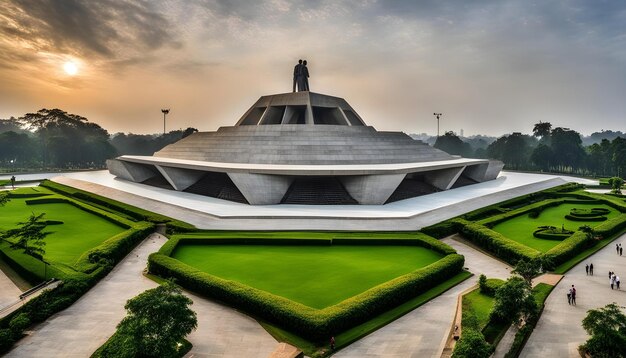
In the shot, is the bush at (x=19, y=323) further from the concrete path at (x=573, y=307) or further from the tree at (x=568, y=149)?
the tree at (x=568, y=149)

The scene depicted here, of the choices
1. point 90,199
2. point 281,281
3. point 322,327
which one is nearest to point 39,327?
point 281,281

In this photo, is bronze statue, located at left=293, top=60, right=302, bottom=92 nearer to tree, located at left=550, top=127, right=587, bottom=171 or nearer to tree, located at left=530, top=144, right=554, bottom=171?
tree, located at left=530, top=144, right=554, bottom=171

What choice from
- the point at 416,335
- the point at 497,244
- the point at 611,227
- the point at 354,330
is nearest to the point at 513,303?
the point at 416,335

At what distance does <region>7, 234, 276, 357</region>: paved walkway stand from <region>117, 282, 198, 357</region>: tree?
49.0 inches

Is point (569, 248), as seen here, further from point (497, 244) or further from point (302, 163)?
point (302, 163)

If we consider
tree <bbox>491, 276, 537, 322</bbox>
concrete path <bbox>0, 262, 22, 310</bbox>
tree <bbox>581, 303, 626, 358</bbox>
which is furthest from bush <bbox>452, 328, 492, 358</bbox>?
concrete path <bbox>0, 262, 22, 310</bbox>

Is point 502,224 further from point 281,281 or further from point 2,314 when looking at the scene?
point 2,314

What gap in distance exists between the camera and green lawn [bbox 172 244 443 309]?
13742mm

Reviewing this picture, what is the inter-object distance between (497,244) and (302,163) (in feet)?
55.4

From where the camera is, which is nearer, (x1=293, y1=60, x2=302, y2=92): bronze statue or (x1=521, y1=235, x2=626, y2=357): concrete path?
(x1=521, y1=235, x2=626, y2=357): concrete path

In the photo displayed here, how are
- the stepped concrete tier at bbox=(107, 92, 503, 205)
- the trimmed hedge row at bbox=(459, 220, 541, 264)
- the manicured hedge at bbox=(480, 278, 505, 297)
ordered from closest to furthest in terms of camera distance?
the manicured hedge at bbox=(480, 278, 505, 297), the trimmed hedge row at bbox=(459, 220, 541, 264), the stepped concrete tier at bbox=(107, 92, 503, 205)

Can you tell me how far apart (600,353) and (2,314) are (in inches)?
669

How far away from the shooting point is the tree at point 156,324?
9.04 m

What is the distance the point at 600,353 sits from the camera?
31.4 feet
